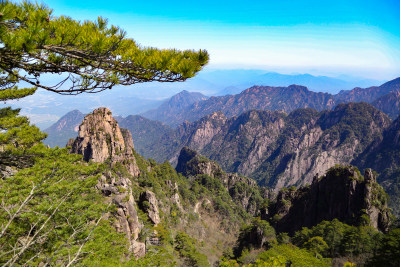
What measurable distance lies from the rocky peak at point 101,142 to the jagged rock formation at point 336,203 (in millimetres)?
41058

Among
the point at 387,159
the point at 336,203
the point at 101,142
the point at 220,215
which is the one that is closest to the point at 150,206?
the point at 101,142

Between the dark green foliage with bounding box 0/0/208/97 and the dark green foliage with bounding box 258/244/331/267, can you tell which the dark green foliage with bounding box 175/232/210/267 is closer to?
the dark green foliage with bounding box 258/244/331/267

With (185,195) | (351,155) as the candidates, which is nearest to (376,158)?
(351,155)

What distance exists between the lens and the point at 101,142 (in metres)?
54.3

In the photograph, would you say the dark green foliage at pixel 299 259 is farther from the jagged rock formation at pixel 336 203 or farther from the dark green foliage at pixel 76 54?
the jagged rock formation at pixel 336 203

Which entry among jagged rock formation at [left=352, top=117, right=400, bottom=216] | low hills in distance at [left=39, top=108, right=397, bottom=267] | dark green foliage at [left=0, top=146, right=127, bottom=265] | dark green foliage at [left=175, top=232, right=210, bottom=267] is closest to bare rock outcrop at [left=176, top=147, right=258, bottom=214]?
low hills in distance at [left=39, top=108, right=397, bottom=267]

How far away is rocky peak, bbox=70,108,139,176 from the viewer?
52.9 meters

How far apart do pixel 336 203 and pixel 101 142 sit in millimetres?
56839

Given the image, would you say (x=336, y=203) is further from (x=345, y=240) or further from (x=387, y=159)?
(x=387, y=159)

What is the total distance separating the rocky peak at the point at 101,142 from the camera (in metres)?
52.9

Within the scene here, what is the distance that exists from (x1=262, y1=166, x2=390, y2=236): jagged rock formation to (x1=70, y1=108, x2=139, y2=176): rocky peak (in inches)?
1616

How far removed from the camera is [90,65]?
208 inches

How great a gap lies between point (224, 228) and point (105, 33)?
2693 inches

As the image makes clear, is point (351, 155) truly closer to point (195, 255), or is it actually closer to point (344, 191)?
point (344, 191)
